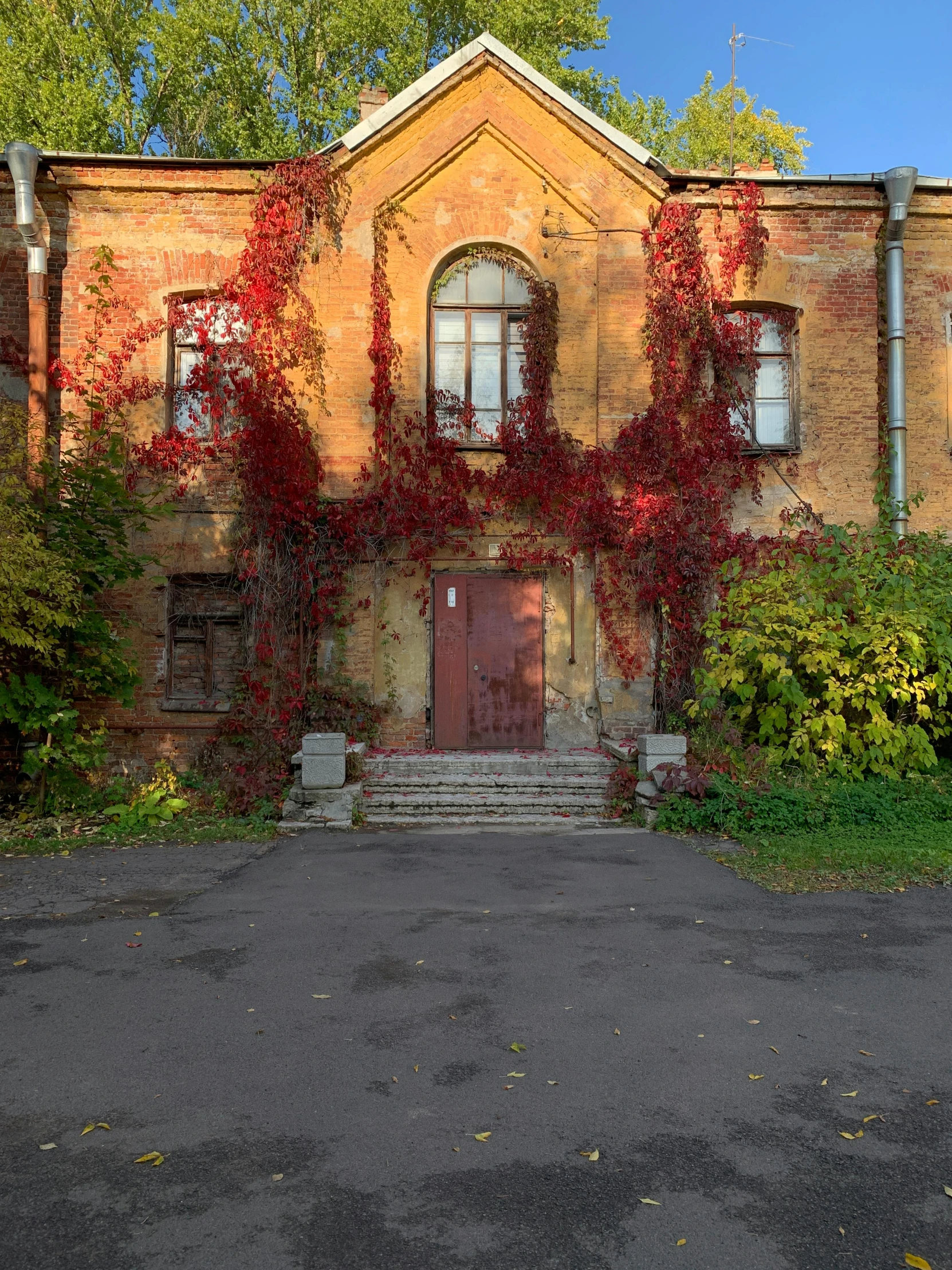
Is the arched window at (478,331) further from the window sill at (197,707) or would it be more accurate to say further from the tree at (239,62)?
the tree at (239,62)

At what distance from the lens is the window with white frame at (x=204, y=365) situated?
1147 centimetres

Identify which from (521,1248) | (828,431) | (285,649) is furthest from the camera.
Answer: (828,431)

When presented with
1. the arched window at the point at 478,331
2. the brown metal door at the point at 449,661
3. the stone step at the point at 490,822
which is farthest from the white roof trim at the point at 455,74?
the stone step at the point at 490,822

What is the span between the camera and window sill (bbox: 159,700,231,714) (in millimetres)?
11242

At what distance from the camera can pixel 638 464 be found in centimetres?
1123

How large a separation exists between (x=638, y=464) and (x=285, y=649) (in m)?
4.88

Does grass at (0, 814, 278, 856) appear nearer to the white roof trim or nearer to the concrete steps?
the concrete steps

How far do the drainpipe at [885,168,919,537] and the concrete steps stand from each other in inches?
213

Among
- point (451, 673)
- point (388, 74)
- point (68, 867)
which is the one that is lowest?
point (68, 867)

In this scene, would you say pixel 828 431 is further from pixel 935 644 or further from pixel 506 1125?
pixel 506 1125

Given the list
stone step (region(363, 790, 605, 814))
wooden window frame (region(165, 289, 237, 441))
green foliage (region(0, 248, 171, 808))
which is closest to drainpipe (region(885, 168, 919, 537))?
stone step (region(363, 790, 605, 814))

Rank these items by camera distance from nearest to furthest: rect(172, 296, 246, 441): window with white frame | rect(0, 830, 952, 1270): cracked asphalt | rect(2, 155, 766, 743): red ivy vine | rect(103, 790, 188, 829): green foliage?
rect(0, 830, 952, 1270): cracked asphalt, rect(103, 790, 188, 829): green foliage, rect(2, 155, 766, 743): red ivy vine, rect(172, 296, 246, 441): window with white frame


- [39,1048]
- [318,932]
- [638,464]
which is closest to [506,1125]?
[39,1048]

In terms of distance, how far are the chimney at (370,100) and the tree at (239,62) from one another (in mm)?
7117
